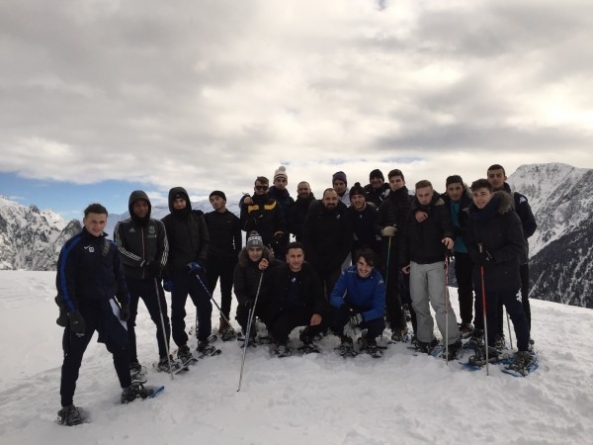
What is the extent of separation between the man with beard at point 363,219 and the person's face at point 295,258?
1.44m

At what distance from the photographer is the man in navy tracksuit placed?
4.94 meters

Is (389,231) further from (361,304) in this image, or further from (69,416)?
(69,416)

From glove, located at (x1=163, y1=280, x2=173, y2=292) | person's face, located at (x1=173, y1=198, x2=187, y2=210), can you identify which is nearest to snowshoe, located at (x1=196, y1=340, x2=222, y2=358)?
glove, located at (x1=163, y1=280, x2=173, y2=292)

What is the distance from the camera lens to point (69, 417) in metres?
5.01

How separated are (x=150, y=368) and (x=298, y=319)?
8.68 feet

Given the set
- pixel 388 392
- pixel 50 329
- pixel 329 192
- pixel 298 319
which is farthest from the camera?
pixel 50 329

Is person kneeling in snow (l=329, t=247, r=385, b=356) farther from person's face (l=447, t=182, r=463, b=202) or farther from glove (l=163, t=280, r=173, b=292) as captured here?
glove (l=163, t=280, r=173, b=292)

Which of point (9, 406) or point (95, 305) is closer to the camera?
point (95, 305)

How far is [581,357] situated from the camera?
6457 mm

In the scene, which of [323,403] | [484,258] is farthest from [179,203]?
[484,258]

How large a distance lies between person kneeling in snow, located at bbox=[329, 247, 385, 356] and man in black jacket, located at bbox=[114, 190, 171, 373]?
9.57ft

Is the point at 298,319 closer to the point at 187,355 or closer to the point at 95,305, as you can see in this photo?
the point at 187,355

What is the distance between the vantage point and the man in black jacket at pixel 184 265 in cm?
666

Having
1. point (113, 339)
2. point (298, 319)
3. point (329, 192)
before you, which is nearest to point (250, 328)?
point (298, 319)
